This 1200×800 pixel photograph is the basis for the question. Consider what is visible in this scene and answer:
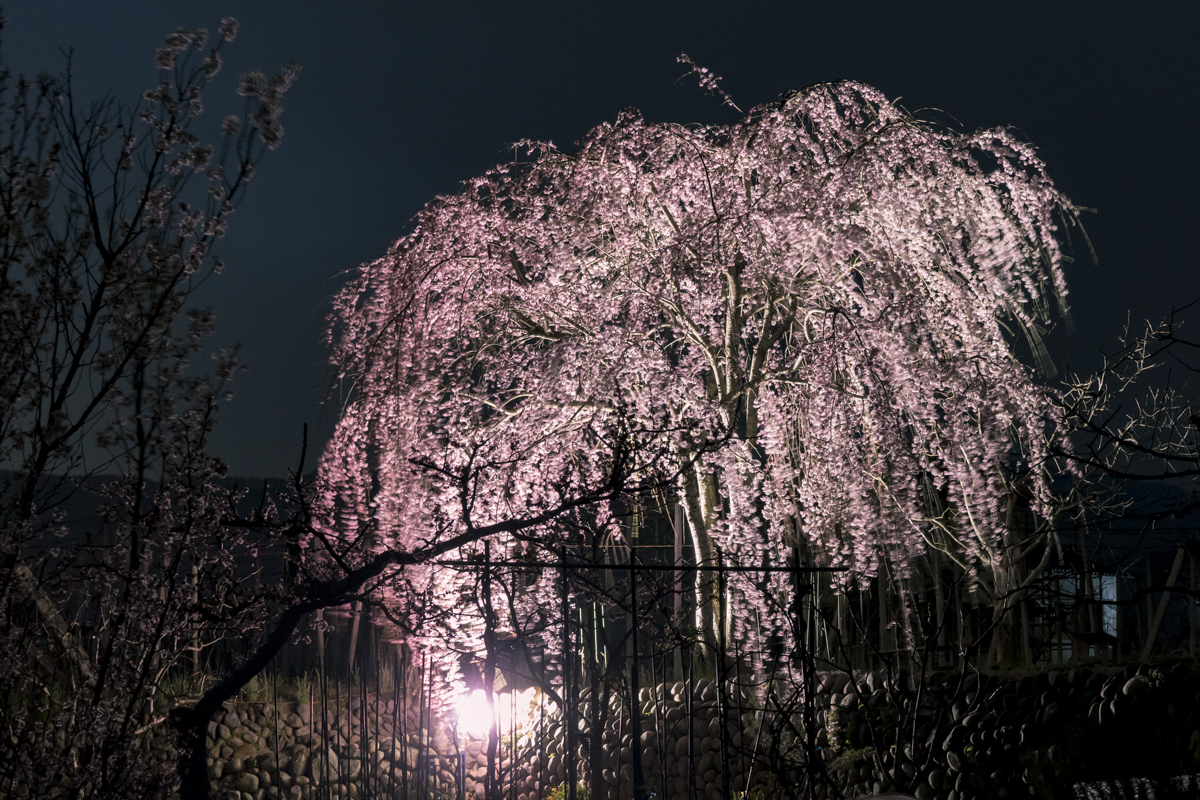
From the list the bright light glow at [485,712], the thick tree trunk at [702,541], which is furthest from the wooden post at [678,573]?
the bright light glow at [485,712]

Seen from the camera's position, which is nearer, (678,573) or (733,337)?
(733,337)

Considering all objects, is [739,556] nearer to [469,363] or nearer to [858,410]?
[858,410]

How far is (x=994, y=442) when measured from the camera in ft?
19.7

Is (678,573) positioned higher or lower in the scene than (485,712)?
higher

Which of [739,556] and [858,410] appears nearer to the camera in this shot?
[858,410]

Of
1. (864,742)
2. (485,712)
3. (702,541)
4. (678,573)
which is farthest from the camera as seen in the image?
(678,573)

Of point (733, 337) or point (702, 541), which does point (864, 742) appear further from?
point (733, 337)

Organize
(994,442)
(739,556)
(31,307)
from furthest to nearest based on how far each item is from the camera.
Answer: (739,556), (994,442), (31,307)

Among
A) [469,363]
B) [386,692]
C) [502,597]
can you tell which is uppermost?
[469,363]

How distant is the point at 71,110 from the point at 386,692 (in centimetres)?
715

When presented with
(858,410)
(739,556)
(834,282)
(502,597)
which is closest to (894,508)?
(858,410)

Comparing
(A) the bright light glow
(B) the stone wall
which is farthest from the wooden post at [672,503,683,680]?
(A) the bright light glow

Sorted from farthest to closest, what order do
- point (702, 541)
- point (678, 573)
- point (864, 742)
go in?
point (678, 573)
point (702, 541)
point (864, 742)

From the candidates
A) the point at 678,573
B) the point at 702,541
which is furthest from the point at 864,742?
the point at 678,573
